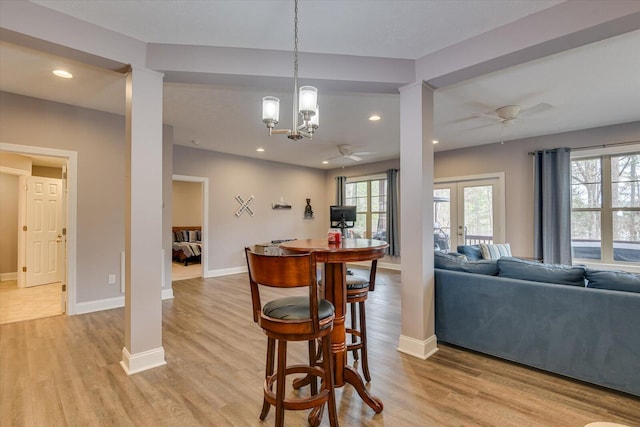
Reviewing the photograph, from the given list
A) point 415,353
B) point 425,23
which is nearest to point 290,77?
point 425,23

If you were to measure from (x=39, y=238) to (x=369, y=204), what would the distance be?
22.3 ft

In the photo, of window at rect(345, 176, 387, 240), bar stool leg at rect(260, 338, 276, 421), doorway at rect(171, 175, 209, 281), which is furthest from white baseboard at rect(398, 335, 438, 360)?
doorway at rect(171, 175, 209, 281)

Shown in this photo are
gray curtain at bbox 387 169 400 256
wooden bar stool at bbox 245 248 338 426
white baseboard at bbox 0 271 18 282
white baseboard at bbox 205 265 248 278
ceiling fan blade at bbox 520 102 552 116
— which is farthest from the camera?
gray curtain at bbox 387 169 400 256

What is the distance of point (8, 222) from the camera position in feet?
18.8

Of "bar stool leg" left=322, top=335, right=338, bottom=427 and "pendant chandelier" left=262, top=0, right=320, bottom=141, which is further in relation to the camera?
Result: "pendant chandelier" left=262, top=0, right=320, bottom=141

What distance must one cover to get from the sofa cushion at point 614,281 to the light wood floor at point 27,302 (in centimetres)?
563

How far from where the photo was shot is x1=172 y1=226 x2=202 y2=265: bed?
7.60 metres

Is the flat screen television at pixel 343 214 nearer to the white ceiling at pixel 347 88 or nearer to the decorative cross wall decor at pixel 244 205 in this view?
the decorative cross wall decor at pixel 244 205

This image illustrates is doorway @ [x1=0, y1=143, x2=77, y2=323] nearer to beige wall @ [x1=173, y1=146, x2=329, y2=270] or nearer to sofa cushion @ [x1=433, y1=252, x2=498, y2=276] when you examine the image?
beige wall @ [x1=173, y1=146, x2=329, y2=270]

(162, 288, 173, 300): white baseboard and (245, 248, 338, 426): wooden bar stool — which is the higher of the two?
(245, 248, 338, 426): wooden bar stool

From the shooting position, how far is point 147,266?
249 cm

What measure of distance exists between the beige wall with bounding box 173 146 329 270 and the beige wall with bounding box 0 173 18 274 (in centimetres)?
312

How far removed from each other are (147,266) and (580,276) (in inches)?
133

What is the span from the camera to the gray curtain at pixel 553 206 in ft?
16.0
